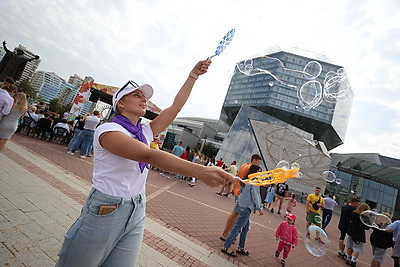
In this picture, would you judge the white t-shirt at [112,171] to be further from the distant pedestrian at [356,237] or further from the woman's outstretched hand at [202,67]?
the distant pedestrian at [356,237]

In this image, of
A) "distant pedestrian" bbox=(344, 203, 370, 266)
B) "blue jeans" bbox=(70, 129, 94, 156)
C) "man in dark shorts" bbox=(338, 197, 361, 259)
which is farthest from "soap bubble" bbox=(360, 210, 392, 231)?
"blue jeans" bbox=(70, 129, 94, 156)

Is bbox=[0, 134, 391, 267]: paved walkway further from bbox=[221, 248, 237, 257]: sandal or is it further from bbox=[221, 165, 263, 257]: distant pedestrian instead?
bbox=[221, 165, 263, 257]: distant pedestrian

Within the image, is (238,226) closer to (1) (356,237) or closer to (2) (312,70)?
(1) (356,237)

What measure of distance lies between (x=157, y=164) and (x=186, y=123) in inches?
3058

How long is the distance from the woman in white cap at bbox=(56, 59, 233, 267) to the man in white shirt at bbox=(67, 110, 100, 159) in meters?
8.32

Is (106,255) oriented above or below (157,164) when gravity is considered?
below

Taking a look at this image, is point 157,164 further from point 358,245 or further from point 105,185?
point 358,245

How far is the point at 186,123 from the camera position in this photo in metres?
78.6

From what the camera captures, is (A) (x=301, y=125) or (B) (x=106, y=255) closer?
(B) (x=106, y=255)

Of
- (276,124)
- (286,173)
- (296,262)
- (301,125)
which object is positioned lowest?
(296,262)

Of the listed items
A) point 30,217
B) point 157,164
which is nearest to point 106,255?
point 157,164

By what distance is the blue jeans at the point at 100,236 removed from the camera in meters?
1.28

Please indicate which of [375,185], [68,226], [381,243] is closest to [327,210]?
[381,243]

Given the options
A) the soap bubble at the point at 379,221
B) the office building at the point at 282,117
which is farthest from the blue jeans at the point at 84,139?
the soap bubble at the point at 379,221
